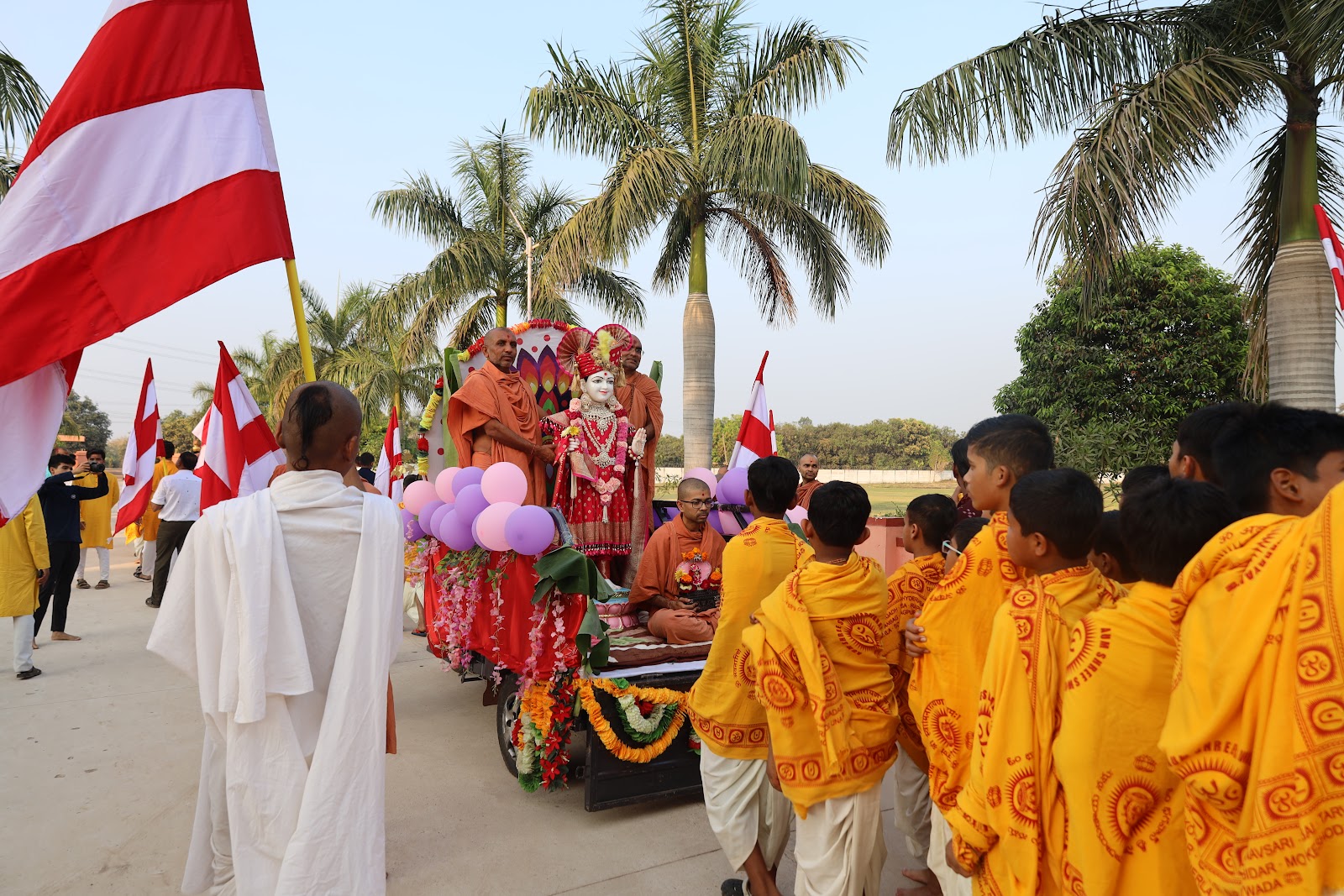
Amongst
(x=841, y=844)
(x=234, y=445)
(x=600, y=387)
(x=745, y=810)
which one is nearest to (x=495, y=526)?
(x=600, y=387)

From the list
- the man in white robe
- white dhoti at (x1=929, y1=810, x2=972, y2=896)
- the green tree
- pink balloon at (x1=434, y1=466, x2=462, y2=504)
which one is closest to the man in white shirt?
pink balloon at (x1=434, y1=466, x2=462, y2=504)

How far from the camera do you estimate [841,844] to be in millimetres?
2953

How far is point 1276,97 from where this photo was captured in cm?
783

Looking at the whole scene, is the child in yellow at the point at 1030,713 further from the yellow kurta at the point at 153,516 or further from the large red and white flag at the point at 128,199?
the yellow kurta at the point at 153,516

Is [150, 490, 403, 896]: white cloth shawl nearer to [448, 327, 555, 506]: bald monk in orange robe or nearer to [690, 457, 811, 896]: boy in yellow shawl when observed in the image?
[690, 457, 811, 896]: boy in yellow shawl

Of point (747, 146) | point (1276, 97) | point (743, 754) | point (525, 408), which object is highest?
point (747, 146)

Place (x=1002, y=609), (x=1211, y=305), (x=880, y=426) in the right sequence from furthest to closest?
(x=880, y=426)
(x=1211, y=305)
(x=1002, y=609)

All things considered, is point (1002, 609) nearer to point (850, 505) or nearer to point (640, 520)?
point (850, 505)

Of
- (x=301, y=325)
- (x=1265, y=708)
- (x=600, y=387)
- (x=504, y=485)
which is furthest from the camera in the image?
(x=600, y=387)

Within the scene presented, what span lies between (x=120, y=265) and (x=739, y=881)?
352 cm

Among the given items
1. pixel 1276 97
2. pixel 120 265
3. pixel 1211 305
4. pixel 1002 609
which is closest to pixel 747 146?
pixel 1276 97

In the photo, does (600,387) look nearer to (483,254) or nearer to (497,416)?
(497,416)

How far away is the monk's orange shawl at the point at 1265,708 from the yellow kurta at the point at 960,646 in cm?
85

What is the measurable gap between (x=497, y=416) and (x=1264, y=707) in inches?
188
